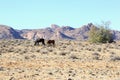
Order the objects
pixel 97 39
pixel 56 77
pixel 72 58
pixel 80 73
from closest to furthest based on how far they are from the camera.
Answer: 1. pixel 56 77
2. pixel 80 73
3. pixel 72 58
4. pixel 97 39

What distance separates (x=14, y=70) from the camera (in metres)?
20.4

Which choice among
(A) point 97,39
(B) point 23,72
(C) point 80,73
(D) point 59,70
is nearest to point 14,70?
(B) point 23,72

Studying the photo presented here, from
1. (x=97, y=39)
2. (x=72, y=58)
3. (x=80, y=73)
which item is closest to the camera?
(x=80, y=73)

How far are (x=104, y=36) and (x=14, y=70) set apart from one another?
4850cm

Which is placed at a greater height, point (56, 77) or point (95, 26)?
point (95, 26)

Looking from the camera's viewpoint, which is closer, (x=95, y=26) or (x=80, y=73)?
(x=80, y=73)

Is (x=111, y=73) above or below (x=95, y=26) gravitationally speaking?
below

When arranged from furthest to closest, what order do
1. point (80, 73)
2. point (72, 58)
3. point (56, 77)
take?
point (72, 58), point (80, 73), point (56, 77)

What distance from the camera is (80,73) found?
64.6 ft

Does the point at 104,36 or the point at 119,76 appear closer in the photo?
the point at 119,76

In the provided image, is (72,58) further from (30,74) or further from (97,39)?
(97,39)

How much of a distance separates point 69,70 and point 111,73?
250 centimetres

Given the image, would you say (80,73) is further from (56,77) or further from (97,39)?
(97,39)

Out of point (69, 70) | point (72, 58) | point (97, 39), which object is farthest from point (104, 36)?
point (69, 70)
